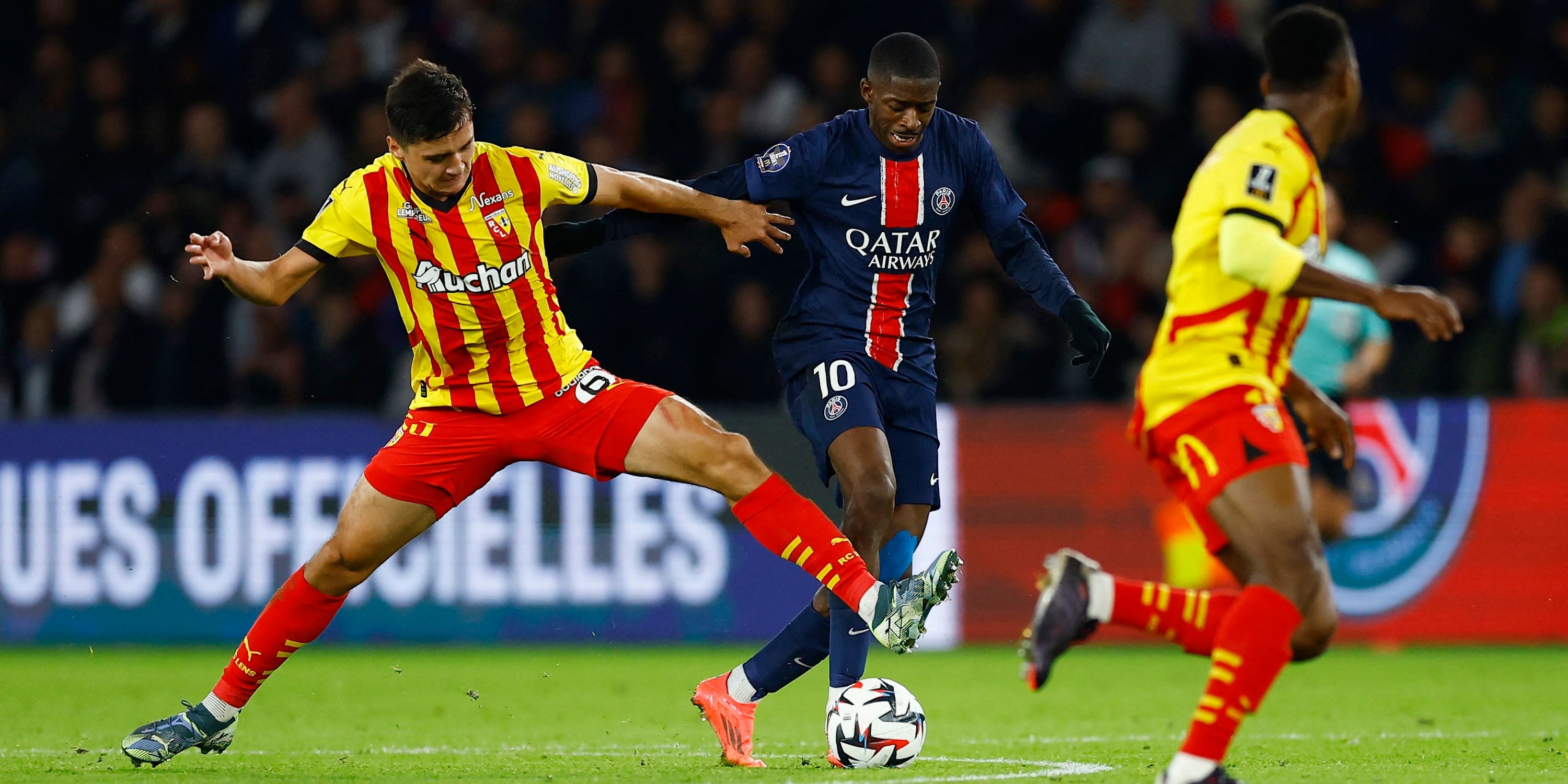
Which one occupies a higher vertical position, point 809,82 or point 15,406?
point 809,82

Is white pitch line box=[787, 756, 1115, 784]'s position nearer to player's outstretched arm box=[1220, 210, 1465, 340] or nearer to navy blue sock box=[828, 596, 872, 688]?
navy blue sock box=[828, 596, 872, 688]

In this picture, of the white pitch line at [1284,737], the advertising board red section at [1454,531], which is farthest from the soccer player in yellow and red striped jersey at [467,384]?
the advertising board red section at [1454,531]

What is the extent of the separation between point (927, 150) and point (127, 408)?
7.11m

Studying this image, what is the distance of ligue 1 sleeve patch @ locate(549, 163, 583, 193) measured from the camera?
18.8 feet

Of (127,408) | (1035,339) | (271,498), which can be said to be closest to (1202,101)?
(1035,339)

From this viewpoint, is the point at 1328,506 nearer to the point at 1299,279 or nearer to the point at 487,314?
the point at 487,314

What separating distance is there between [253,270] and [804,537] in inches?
70.2

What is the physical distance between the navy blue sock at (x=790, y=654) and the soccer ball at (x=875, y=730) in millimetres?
455

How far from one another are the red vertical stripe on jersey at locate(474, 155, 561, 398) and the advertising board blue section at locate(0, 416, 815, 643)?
4.57 meters

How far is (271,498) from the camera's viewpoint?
10.4 m

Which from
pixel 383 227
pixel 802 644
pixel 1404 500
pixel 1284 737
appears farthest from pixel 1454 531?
pixel 383 227

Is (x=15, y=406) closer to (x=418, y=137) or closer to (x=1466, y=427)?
(x=418, y=137)

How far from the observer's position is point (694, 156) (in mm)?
12281

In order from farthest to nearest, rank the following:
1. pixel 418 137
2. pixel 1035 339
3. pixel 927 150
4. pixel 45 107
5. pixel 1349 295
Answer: pixel 45 107
pixel 1035 339
pixel 927 150
pixel 418 137
pixel 1349 295
